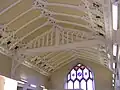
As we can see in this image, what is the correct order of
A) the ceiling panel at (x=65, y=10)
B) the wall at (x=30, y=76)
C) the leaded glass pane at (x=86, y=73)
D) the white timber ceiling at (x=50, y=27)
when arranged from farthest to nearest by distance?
the leaded glass pane at (x=86, y=73) → the wall at (x=30, y=76) → the ceiling panel at (x=65, y=10) → the white timber ceiling at (x=50, y=27)

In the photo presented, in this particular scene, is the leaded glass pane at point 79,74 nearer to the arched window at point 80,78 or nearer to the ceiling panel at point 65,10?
the arched window at point 80,78

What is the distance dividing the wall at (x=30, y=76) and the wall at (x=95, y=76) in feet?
A: 1.80

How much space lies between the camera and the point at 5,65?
676cm

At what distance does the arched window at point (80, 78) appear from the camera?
31.1 ft

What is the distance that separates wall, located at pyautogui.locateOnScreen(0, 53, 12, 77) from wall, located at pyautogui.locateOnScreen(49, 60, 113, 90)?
3.36 metres

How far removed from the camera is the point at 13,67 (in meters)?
7.05

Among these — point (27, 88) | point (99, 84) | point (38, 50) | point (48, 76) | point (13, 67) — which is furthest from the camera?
point (48, 76)

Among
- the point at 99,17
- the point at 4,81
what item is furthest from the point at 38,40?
the point at 4,81

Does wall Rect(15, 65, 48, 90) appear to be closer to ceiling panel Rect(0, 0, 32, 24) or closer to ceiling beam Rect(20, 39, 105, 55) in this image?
ceiling beam Rect(20, 39, 105, 55)

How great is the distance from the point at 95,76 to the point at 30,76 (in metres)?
2.87

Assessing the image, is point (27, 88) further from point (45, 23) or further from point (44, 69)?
point (45, 23)

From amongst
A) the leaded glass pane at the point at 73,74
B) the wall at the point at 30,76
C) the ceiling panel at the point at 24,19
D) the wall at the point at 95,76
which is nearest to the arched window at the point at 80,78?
the leaded glass pane at the point at 73,74

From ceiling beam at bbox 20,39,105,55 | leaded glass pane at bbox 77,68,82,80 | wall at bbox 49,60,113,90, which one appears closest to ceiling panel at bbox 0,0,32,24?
ceiling beam at bbox 20,39,105,55

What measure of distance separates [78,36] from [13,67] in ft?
7.52
